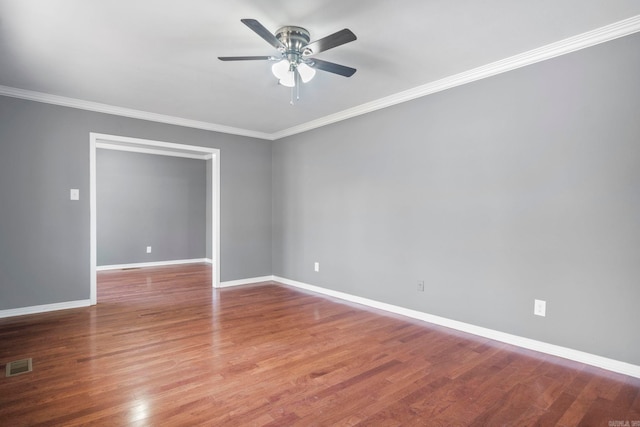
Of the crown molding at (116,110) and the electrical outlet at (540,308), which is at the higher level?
the crown molding at (116,110)

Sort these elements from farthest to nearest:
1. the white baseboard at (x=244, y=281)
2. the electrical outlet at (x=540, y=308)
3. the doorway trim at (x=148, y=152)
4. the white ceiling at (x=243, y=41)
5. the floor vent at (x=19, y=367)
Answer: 1. the white baseboard at (x=244, y=281)
2. the doorway trim at (x=148, y=152)
3. the electrical outlet at (x=540, y=308)
4. the floor vent at (x=19, y=367)
5. the white ceiling at (x=243, y=41)

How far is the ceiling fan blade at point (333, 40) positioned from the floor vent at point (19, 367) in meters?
3.00

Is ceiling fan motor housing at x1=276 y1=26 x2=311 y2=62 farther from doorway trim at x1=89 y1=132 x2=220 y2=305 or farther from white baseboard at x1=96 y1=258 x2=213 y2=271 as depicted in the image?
white baseboard at x1=96 y1=258 x2=213 y2=271

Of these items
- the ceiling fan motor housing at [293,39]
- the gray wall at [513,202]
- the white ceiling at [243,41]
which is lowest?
the gray wall at [513,202]

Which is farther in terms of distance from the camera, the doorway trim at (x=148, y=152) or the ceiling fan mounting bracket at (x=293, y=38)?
the doorway trim at (x=148, y=152)

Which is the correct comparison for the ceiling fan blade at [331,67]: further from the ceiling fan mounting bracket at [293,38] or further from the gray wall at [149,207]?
the gray wall at [149,207]

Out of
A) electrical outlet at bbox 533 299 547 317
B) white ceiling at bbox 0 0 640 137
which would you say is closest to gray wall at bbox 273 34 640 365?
electrical outlet at bbox 533 299 547 317

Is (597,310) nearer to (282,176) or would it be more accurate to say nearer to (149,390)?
(149,390)

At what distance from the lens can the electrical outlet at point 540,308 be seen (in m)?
2.66

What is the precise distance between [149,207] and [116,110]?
3.11 m

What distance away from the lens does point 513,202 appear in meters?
2.84

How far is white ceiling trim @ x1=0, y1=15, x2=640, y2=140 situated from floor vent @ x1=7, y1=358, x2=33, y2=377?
2.87 m

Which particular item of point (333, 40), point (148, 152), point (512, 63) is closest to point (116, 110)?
point (148, 152)

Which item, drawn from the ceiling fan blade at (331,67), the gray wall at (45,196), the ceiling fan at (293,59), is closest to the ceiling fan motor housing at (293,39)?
the ceiling fan at (293,59)
